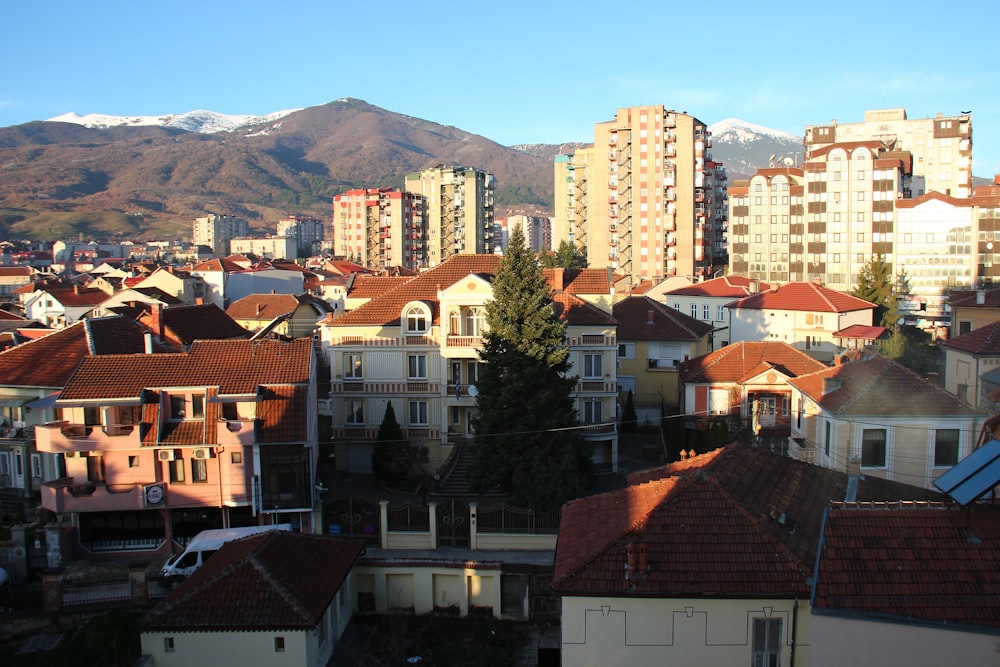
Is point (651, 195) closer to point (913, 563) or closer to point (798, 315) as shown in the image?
point (798, 315)

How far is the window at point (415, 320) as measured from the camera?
3119 centimetres

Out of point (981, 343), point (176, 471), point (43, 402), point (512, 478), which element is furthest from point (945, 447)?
point (43, 402)

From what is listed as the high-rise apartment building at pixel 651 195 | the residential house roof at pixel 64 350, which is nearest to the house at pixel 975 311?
the residential house roof at pixel 64 350

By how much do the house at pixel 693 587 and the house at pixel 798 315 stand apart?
35346 millimetres

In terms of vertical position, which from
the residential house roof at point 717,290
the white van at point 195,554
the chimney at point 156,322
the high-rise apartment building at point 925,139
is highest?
the high-rise apartment building at point 925,139

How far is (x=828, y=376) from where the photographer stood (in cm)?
2611

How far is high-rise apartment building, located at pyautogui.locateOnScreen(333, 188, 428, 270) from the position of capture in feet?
422

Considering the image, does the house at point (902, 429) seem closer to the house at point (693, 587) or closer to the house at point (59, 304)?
the house at point (693, 587)

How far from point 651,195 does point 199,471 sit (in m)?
70.2

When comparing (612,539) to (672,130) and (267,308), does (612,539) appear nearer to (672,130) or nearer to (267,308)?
(267,308)

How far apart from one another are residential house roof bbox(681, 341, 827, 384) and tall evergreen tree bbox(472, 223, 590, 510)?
7.54 meters

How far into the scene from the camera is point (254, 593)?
17.3m

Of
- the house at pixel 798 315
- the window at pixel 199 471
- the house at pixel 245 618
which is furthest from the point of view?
the house at pixel 798 315

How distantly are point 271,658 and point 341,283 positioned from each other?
234 feet
